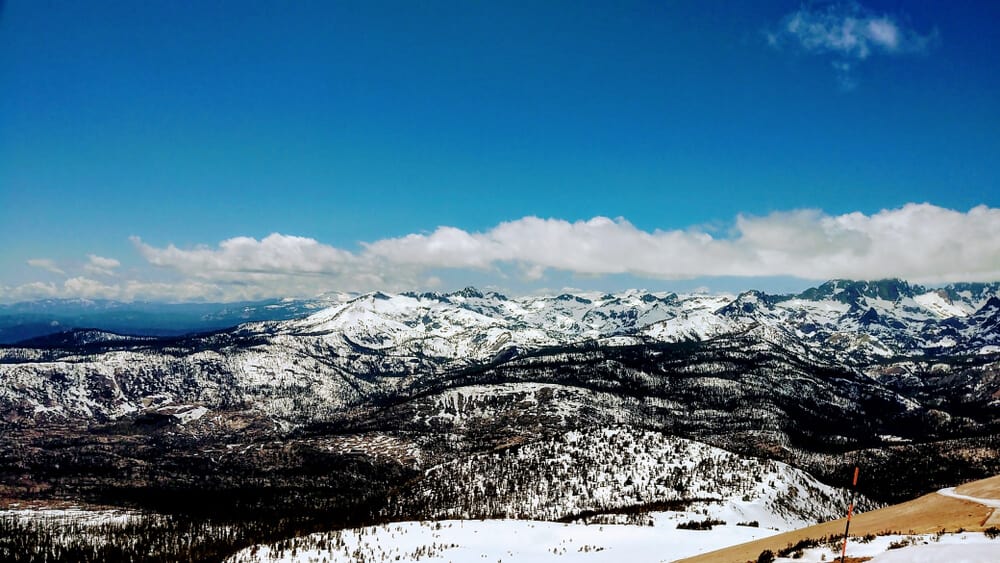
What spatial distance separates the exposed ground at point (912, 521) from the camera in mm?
36344

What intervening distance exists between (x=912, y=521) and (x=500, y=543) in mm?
51794

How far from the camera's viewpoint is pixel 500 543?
257 feet

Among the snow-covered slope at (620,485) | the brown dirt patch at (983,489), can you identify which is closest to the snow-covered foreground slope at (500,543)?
the brown dirt patch at (983,489)

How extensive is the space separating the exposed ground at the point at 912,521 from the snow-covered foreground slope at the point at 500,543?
1869cm

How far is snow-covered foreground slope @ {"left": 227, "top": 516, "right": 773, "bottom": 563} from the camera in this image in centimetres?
6594

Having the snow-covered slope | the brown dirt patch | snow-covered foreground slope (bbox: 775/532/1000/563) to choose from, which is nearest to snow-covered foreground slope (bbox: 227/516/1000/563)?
snow-covered foreground slope (bbox: 775/532/1000/563)

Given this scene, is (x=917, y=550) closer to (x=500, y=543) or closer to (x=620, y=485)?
(x=500, y=543)

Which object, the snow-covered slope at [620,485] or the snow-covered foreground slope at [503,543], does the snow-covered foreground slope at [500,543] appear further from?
the snow-covered slope at [620,485]

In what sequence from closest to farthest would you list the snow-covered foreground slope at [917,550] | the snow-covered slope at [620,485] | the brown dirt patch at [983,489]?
the snow-covered foreground slope at [917,550] → the brown dirt patch at [983,489] → the snow-covered slope at [620,485]

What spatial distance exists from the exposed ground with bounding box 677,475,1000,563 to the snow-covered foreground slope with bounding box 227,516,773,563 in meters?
18.7

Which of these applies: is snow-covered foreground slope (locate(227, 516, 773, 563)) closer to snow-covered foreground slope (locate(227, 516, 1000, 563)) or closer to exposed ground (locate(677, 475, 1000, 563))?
snow-covered foreground slope (locate(227, 516, 1000, 563))

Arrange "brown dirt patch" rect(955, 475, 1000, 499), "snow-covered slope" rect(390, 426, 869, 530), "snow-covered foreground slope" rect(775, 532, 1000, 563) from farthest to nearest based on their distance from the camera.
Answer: "snow-covered slope" rect(390, 426, 869, 530) < "brown dirt patch" rect(955, 475, 1000, 499) < "snow-covered foreground slope" rect(775, 532, 1000, 563)

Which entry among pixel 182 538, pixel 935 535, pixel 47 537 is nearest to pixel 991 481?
pixel 935 535

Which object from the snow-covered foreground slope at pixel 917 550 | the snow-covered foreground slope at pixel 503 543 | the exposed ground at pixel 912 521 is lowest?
the snow-covered foreground slope at pixel 503 543
